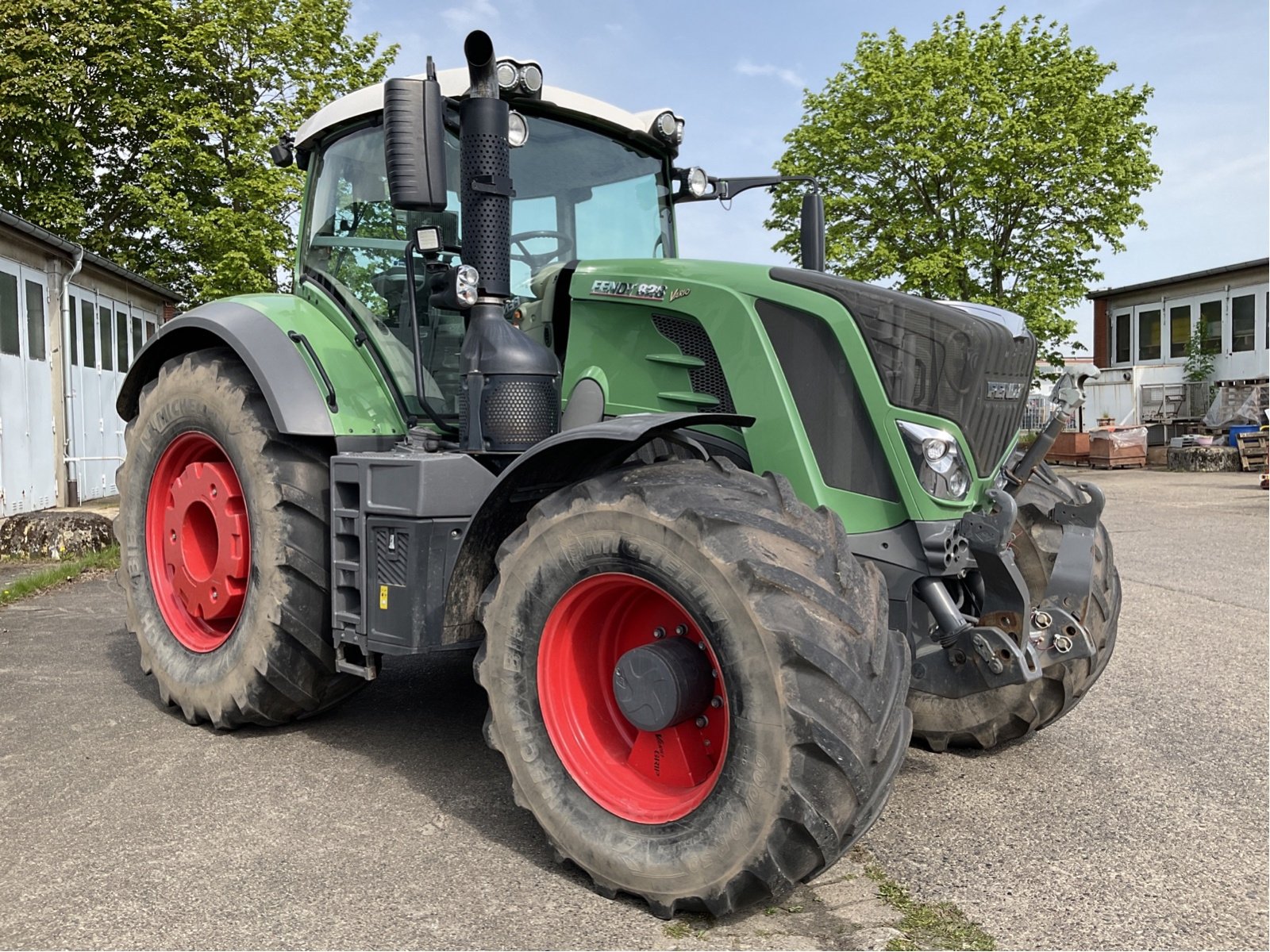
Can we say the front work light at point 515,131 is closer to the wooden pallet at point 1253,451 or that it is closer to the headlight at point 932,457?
the headlight at point 932,457

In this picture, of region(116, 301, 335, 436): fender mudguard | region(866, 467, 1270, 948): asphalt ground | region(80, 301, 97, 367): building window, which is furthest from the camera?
region(80, 301, 97, 367): building window

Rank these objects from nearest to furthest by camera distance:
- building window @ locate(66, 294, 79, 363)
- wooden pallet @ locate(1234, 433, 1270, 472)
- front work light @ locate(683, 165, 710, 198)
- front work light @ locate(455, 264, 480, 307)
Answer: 1. front work light @ locate(455, 264, 480, 307)
2. front work light @ locate(683, 165, 710, 198)
3. building window @ locate(66, 294, 79, 363)
4. wooden pallet @ locate(1234, 433, 1270, 472)

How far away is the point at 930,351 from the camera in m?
3.20

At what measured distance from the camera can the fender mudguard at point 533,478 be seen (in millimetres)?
2973

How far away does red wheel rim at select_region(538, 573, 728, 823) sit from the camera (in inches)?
117

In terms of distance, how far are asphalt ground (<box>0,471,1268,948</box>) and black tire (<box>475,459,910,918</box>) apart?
18cm

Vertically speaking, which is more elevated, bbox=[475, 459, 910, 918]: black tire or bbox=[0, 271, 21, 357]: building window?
bbox=[0, 271, 21, 357]: building window

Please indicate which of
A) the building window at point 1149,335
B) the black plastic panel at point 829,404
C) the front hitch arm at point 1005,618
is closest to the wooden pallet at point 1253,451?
the building window at point 1149,335

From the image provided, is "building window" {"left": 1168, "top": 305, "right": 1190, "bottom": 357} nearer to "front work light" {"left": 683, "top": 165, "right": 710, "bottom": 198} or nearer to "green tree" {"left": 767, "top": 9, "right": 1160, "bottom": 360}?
"green tree" {"left": 767, "top": 9, "right": 1160, "bottom": 360}

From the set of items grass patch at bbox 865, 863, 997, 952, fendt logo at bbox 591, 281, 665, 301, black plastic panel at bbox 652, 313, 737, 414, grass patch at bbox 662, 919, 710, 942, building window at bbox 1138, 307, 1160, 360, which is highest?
building window at bbox 1138, 307, 1160, 360

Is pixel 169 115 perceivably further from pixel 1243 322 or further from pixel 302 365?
pixel 1243 322

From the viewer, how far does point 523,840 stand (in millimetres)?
3275

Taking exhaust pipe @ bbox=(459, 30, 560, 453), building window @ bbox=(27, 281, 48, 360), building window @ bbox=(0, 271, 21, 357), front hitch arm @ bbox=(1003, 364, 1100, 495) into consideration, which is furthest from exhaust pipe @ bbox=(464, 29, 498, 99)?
building window @ bbox=(27, 281, 48, 360)

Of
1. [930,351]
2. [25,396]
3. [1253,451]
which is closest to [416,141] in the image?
[930,351]
